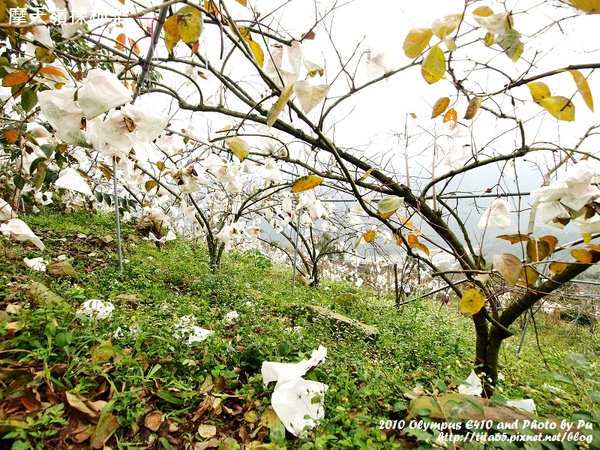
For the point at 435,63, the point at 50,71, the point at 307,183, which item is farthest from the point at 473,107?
the point at 50,71

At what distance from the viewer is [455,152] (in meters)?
1.22

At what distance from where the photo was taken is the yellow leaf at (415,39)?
60 cm

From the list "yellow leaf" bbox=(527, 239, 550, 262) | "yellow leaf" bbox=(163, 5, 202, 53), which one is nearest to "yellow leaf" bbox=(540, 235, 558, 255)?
"yellow leaf" bbox=(527, 239, 550, 262)

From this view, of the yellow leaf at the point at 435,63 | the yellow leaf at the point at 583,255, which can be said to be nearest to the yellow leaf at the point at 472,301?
the yellow leaf at the point at 583,255

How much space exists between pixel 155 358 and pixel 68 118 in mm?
1095

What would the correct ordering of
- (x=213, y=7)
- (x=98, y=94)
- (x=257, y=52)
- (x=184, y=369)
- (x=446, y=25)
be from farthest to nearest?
A: (x=184, y=369), (x=257, y=52), (x=213, y=7), (x=446, y=25), (x=98, y=94)

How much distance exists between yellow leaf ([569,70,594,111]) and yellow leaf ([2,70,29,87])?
43.7 inches

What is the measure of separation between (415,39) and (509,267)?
56 cm

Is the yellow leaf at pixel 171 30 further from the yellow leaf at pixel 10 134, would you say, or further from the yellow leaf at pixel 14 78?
the yellow leaf at pixel 10 134

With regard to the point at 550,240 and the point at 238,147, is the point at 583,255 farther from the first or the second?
the point at 238,147

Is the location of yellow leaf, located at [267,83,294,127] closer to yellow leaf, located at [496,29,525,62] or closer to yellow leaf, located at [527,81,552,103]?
yellow leaf, located at [496,29,525,62]

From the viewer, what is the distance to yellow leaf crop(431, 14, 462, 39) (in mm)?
581

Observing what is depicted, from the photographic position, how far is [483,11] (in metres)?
0.62

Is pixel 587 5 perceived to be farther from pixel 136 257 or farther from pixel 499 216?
pixel 136 257
